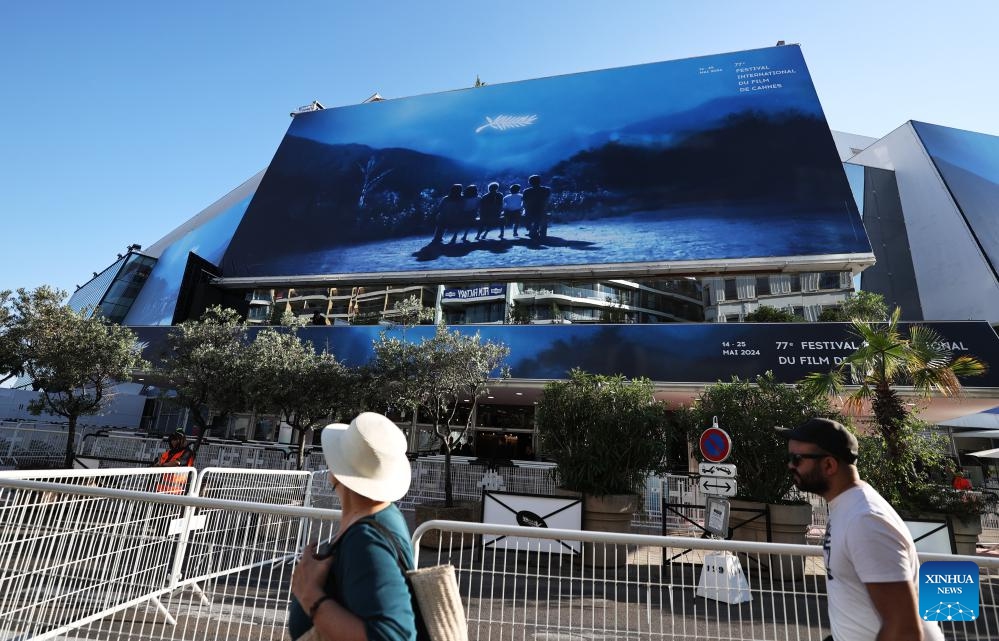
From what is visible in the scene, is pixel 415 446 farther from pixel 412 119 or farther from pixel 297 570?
pixel 297 570

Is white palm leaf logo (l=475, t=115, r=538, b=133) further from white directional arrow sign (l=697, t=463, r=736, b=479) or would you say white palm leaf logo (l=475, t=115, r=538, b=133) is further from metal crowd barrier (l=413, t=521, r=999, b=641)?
white directional arrow sign (l=697, t=463, r=736, b=479)

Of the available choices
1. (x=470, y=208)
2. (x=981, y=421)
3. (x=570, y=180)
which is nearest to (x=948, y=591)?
(x=570, y=180)

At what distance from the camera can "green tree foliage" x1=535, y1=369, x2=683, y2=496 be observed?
9133mm

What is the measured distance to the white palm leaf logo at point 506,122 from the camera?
24.4 meters

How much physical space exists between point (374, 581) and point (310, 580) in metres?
0.23

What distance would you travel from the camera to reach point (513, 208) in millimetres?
22203

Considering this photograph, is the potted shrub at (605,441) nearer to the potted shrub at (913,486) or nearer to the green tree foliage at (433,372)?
the green tree foliage at (433,372)

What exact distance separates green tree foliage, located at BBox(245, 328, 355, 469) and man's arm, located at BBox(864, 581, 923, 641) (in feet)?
47.0

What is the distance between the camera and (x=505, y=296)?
20.5 m

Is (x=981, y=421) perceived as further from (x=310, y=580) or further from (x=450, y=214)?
(x=310, y=580)

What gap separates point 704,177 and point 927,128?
14.5 meters

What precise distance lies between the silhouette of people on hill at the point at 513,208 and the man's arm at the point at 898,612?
Answer: 2029 cm

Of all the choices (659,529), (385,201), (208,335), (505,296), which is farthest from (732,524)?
(385,201)

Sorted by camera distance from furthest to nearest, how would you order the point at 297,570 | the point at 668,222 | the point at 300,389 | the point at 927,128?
the point at 927,128 → the point at 668,222 → the point at 300,389 → the point at 297,570
